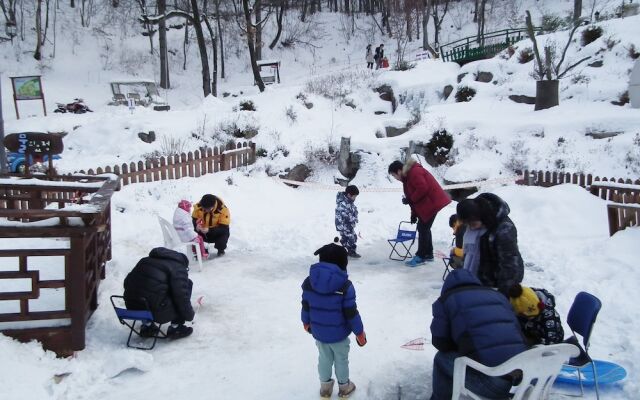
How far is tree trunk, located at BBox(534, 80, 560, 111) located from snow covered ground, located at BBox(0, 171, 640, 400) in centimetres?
748

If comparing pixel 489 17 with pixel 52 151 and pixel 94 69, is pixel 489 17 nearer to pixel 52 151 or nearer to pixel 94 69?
pixel 94 69

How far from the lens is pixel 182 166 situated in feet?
38.2

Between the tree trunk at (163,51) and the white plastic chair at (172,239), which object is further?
the tree trunk at (163,51)

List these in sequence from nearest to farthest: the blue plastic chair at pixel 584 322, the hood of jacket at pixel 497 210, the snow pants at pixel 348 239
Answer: the blue plastic chair at pixel 584 322 < the hood of jacket at pixel 497 210 < the snow pants at pixel 348 239

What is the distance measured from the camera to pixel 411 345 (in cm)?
505

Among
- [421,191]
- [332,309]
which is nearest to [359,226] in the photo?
[421,191]

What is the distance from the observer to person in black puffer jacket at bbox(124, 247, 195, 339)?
5023 mm

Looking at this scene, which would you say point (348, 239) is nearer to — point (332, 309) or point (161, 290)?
point (161, 290)

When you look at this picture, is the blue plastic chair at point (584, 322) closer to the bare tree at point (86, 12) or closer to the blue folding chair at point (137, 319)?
the blue folding chair at point (137, 319)

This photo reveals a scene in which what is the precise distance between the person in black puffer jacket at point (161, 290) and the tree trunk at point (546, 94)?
1475 cm

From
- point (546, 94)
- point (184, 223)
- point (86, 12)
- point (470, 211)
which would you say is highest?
point (86, 12)

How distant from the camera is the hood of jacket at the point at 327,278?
3.81 m

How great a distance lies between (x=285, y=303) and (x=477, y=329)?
345cm

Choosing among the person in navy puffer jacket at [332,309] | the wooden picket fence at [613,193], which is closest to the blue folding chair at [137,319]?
the person in navy puffer jacket at [332,309]
